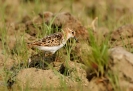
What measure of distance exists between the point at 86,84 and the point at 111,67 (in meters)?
0.85

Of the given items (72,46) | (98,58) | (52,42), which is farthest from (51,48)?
(98,58)

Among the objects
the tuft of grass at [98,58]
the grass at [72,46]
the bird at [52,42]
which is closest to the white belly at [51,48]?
the bird at [52,42]

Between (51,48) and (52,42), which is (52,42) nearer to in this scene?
(52,42)

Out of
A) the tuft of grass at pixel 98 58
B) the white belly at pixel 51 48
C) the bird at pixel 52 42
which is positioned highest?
the bird at pixel 52 42

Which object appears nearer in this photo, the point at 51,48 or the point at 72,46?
the point at 51,48

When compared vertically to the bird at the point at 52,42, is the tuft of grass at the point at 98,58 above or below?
below

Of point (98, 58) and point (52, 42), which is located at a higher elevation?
point (52, 42)

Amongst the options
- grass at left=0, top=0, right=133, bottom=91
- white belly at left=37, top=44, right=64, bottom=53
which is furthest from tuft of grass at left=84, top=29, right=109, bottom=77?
white belly at left=37, top=44, right=64, bottom=53

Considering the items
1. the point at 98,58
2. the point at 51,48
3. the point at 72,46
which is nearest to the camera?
the point at 98,58

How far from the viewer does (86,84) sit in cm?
732

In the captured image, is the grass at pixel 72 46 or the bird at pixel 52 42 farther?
the bird at pixel 52 42

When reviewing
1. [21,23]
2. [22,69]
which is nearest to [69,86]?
[22,69]

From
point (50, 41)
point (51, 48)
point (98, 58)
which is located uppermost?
point (50, 41)

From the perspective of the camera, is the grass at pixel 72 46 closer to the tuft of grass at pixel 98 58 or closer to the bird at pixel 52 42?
the tuft of grass at pixel 98 58
